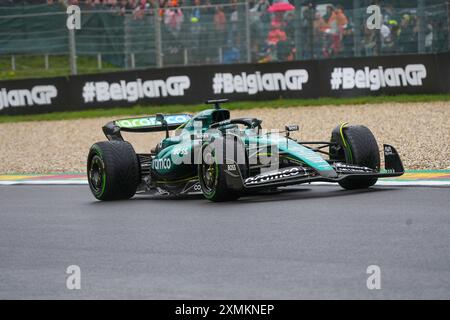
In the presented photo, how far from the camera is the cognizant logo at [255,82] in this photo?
22.3 m

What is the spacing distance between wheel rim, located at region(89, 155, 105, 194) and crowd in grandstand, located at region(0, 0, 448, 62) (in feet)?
34.4

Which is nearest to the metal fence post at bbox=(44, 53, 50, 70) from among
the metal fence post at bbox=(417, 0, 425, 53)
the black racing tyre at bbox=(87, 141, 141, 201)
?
the metal fence post at bbox=(417, 0, 425, 53)

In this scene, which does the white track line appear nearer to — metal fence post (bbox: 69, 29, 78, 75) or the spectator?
the spectator

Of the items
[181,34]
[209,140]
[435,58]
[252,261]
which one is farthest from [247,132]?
[181,34]

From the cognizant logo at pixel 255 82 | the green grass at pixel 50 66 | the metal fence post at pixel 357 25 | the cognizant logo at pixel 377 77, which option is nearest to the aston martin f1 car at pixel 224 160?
the cognizant logo at pixel 377 77

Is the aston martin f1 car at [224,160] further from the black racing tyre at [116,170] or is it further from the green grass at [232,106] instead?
the green grass at [232,106]

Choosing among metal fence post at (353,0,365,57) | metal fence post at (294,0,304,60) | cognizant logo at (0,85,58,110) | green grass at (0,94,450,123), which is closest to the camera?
green grass at (0,94,450,123)

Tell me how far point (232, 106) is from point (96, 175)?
35.3 feet

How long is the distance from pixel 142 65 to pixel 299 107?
4.40 m

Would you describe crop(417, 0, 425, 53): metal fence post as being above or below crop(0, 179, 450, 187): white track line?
above

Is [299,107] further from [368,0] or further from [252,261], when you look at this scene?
[252,261]

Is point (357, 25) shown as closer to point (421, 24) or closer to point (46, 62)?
point (421, 24)

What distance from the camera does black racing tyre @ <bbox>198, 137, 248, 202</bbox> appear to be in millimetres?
10281
